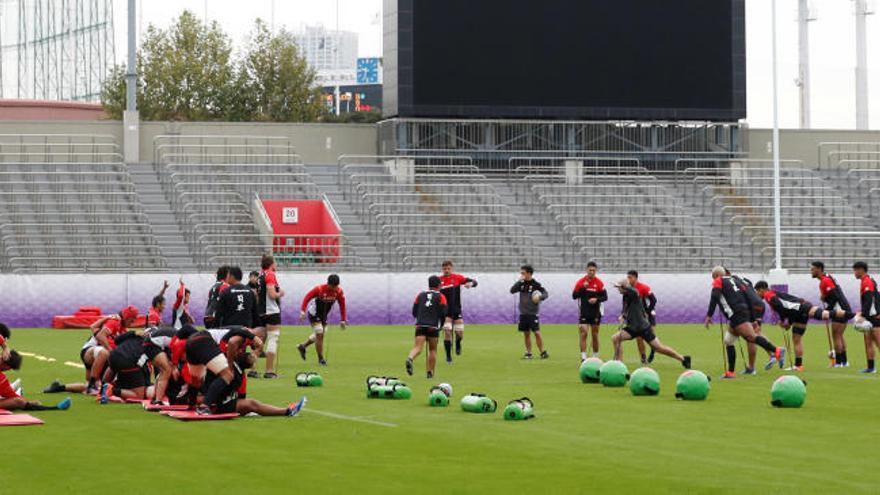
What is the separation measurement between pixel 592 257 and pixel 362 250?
26.4ft

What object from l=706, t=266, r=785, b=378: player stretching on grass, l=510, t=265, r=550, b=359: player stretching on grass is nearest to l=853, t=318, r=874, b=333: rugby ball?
l=706, t=266, r=785, b=378: player stretching on grass

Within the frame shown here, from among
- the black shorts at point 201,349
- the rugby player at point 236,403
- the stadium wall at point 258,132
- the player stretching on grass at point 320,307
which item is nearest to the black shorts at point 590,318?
the player stretching on grass at point 320,307

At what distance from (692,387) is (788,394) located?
1622 mm

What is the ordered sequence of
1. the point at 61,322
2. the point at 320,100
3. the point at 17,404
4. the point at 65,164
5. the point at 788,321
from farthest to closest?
the point at 320,100
the point at 65,164
the point at 61,322
the point at 788,321
the point at 17,404

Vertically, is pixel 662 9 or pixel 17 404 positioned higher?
pixel 662 9

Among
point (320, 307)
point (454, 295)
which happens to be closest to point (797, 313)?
point (454, 295)

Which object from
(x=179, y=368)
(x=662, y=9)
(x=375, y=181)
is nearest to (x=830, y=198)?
(x=662, y=9)

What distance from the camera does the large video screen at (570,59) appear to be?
54812 mm

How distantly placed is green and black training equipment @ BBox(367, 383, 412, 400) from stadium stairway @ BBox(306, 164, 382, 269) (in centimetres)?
2746

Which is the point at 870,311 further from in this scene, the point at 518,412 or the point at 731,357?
the point at 518,412

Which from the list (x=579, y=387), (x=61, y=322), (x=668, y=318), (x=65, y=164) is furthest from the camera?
(x=65, y=164)

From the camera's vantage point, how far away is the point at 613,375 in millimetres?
25531

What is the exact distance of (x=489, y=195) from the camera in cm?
5581

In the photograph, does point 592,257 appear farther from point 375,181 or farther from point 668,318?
point 375,181
